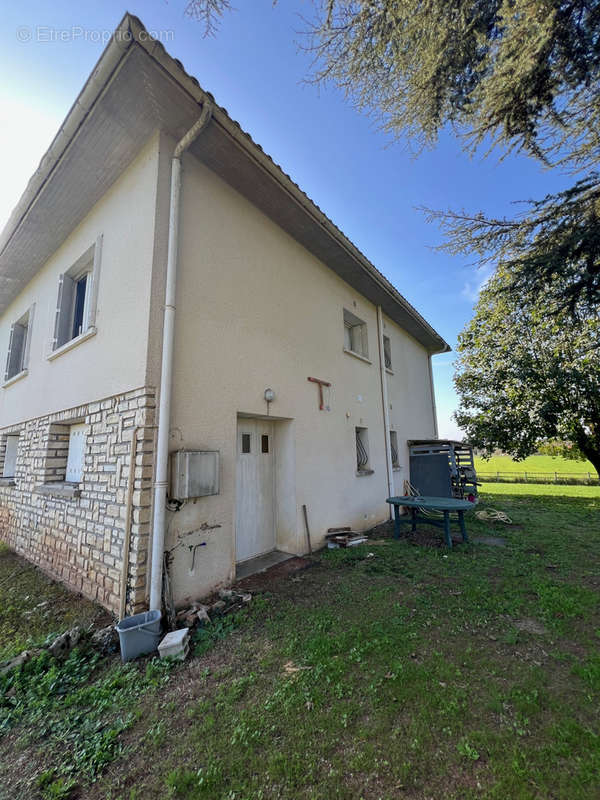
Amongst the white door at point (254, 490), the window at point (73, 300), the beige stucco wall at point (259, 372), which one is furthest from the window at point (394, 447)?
the window at point (73, 300)

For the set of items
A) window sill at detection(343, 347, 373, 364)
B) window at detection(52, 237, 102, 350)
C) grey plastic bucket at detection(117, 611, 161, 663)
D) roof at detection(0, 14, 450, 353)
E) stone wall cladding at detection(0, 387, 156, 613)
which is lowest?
grey plastic bucket at detection(117, 611, 161, 663)

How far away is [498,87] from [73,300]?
282 inches

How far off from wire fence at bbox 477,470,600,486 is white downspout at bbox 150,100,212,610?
92.4 feet

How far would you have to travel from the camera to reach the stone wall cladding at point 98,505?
11.4 ft

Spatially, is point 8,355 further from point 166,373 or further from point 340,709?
point 340,709

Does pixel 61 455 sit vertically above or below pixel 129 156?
below

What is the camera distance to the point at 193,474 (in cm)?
368

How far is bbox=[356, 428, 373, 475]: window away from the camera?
7676mm

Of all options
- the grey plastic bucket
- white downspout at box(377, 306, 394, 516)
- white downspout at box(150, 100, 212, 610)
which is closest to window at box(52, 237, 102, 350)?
white downspout at box(150, 100, 212, 610)

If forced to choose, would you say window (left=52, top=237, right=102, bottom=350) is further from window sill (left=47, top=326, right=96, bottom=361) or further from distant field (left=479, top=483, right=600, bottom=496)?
distant field (left=479, top=483, right=600, bottom=496)

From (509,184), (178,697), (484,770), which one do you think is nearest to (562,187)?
(509,184)

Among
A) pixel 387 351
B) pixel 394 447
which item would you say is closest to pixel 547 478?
pixel 394 447

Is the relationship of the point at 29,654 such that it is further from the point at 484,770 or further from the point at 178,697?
the point at 484,770

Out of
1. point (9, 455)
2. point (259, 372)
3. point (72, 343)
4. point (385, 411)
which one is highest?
point (72, 343)
